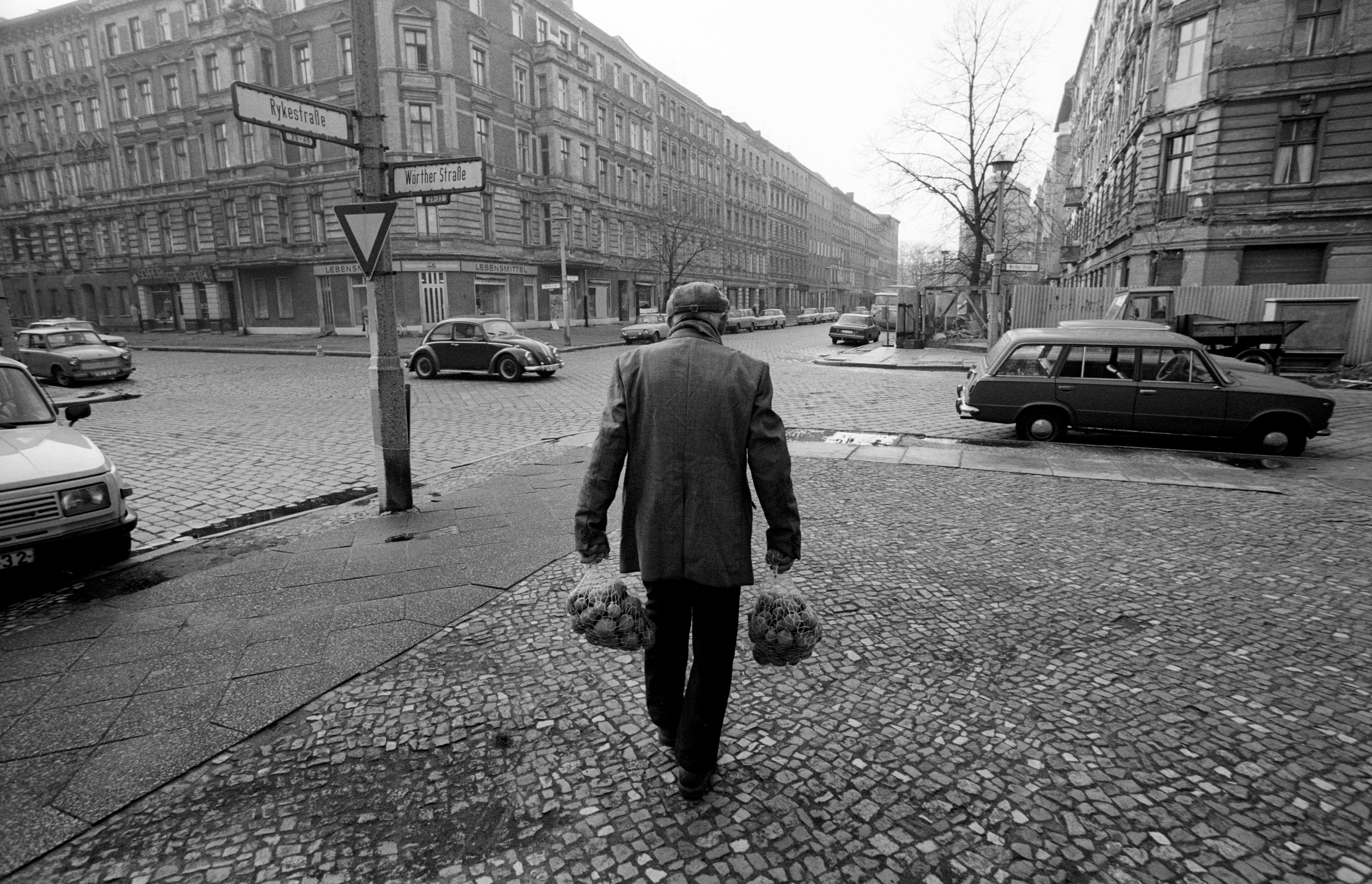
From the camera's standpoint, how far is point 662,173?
5591 centimetres

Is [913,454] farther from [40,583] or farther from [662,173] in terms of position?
[662,173]

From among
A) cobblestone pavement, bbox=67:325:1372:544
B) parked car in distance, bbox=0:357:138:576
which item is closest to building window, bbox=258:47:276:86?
cobblestone pavement, bbox=67:325:1372:544

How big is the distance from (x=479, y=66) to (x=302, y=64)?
8737 mm

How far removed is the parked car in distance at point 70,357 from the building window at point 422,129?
1923 cm

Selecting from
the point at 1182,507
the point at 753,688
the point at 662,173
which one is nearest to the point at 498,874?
the point at 753,688

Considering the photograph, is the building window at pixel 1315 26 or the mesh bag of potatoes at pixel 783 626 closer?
the mesh bag of potatoes at pixel 783 626

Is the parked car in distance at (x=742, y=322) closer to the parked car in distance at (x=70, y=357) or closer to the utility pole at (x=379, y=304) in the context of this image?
the parked car in distance at (x=70, y=357)

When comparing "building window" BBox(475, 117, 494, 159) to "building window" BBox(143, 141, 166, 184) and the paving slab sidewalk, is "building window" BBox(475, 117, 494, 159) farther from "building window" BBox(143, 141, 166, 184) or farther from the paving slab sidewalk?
the paving slab sidewalk

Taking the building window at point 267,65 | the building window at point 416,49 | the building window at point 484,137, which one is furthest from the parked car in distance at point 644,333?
the building window at point 267,65

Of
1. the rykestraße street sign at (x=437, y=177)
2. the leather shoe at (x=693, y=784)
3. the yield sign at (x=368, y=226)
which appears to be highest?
the rykestraße street sign at (x=437, y=177)

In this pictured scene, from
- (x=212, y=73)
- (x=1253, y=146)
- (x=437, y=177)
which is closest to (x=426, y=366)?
(x=437, y=177)

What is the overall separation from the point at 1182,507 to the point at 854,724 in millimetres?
5428

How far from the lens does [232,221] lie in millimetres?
39000

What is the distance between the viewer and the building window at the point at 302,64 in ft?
118
